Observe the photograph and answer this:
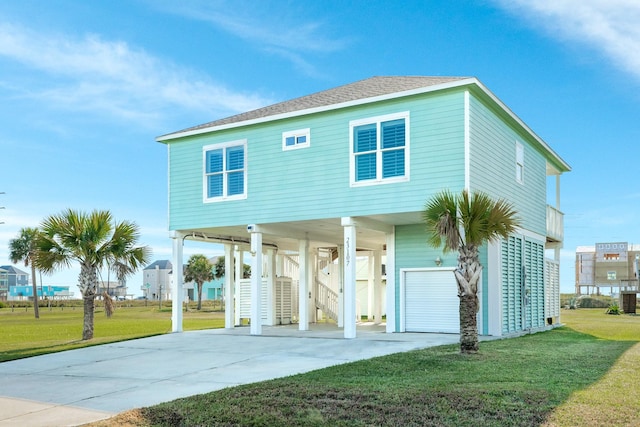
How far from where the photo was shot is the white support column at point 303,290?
2144 centimetres

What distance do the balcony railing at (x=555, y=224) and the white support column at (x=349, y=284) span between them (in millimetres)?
10194

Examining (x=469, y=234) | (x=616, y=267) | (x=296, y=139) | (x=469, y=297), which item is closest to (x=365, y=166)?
(x=296, y=139)

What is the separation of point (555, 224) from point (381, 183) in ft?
38.0

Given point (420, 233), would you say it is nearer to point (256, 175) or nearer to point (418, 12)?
point (256, 175)

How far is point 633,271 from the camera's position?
48688 millimetres

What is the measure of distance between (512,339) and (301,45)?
32.5 ft

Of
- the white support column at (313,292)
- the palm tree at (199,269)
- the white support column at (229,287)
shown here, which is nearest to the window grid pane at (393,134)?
the white support column at (313,292)

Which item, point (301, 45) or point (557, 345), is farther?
point (301, 45)

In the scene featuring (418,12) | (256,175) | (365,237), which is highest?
(418,12)

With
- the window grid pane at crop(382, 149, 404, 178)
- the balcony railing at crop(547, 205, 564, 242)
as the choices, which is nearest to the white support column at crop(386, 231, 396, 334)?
the window grid pane at crop(382, 149, 404, 178)

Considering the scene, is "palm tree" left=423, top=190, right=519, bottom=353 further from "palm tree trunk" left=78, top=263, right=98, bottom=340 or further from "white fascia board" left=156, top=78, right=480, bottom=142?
"palm tree trunk" left=78, top=263, right=98, bottom=340

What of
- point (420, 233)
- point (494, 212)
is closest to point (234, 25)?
point (420, 233)

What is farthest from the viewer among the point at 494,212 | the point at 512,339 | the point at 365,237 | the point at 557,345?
the point at 365,237

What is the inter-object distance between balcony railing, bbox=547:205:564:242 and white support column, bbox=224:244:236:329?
40.0 feet
